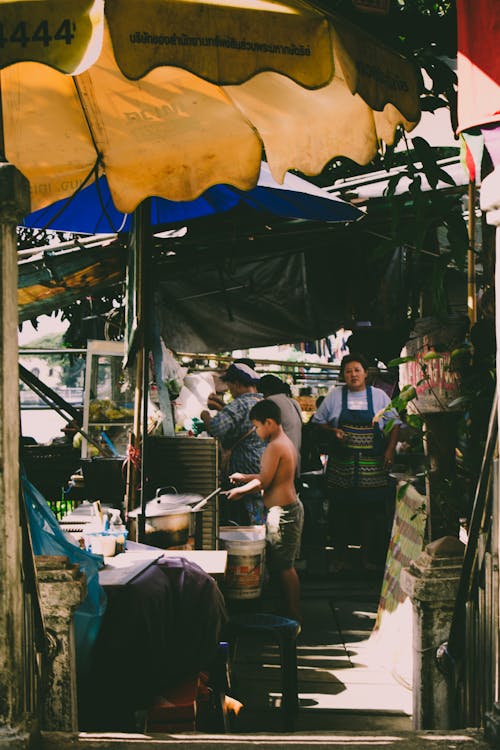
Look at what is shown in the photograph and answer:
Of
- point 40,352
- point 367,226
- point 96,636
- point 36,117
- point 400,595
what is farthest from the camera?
point 40,352

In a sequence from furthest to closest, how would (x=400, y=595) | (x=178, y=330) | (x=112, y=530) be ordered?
A: (x=178, y=330), (x=400, y=595), (x=112, y=530)

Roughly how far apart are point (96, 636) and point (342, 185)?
219 inches

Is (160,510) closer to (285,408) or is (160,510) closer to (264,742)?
(264,742)

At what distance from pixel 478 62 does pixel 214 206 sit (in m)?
4.05

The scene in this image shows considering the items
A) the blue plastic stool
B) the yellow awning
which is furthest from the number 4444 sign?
the blue plastic stool

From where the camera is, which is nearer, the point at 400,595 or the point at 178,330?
the point at 400,595

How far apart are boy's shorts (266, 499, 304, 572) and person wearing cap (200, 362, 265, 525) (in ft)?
3.65

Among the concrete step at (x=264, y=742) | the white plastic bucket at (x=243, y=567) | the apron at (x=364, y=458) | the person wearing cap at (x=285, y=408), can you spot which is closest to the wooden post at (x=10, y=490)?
the concrete step at (x=264, y=742)

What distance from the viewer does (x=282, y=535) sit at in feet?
20.8

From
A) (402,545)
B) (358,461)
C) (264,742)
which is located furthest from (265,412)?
(264,742)

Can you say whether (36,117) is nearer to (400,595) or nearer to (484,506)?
(484,506)

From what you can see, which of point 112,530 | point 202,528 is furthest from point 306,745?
point 202,528

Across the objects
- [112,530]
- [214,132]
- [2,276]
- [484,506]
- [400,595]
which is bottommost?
[400,595]

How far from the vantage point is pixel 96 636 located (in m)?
3.62
